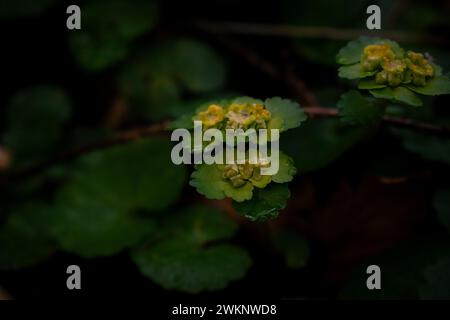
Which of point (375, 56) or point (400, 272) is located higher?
point (375, 56)

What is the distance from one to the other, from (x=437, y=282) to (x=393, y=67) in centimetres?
42

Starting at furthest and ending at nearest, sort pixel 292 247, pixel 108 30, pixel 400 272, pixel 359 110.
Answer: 1. pixel 108 30
2. pixel 292 247
3. pixel 400 272
4. pixel 359 110

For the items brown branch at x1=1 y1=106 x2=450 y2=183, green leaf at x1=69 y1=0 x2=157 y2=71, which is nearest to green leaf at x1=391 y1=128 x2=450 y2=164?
brown branch at x1=1 y1=106 x2=450 y2=183

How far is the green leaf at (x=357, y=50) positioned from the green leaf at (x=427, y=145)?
0.88 feet

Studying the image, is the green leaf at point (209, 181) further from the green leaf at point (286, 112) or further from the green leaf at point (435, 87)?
the green leaf at point (435, 87)

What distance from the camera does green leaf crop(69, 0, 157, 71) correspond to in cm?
145

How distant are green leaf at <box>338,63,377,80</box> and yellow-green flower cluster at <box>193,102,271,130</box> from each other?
15 cm

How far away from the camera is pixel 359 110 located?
84cm

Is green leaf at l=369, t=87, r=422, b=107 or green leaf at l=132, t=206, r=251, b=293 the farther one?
green leaf at l=132, t=206, r=251, b=293

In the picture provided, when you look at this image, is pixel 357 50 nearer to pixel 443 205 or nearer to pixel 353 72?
pixel 353 72

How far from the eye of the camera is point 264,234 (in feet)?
3.72

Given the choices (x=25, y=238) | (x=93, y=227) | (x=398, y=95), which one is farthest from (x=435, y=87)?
(x=25, y=238)

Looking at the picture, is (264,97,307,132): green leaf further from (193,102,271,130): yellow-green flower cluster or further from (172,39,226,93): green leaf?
(172,39,226,93): green leaf

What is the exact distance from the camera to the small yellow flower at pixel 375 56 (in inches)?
31.1
